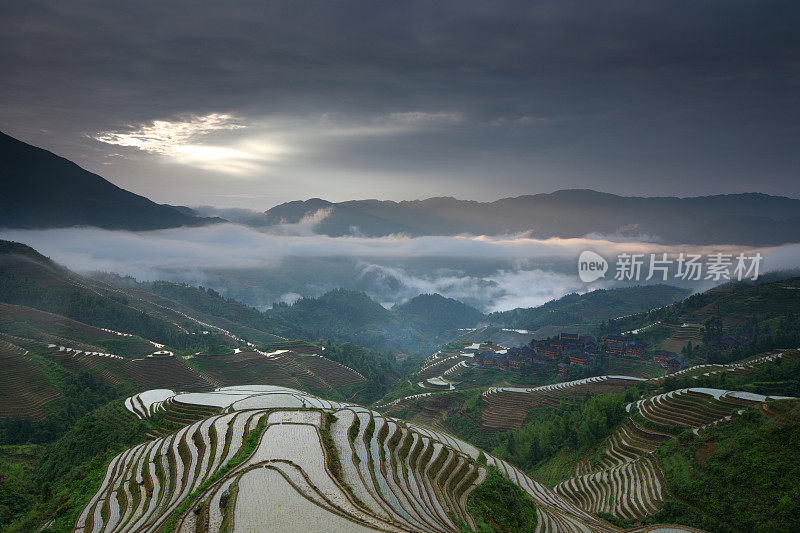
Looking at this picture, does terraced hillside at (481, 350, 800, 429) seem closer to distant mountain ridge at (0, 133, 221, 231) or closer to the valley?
the valley

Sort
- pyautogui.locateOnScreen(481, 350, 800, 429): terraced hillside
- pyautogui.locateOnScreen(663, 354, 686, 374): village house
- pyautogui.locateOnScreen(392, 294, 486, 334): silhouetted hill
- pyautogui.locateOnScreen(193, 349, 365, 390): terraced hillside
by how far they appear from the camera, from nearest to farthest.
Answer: pyautogui.locateOnScreen(481, 350, 800, 429): terraced hillside
pyautogui.locateOnScreen(663, 354, 686, 374): village house
pyautogui.locateOnScreen(193, 349, 365, 390): terraced hillside
pyautogui.locateOnScreen(392, 294, 486, 334): silhouetted hill

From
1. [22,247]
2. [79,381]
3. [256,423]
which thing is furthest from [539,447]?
[22,247]

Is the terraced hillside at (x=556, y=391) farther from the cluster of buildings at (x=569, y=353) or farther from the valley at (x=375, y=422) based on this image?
the cluster of buildings at (x=569, y=353)

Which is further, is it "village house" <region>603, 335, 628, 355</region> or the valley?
"village house" <region>603, 335, 628, 355</region>

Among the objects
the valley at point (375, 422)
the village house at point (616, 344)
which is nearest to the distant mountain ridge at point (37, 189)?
the valley at point (375, 422)

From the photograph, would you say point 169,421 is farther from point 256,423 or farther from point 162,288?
point 162,288

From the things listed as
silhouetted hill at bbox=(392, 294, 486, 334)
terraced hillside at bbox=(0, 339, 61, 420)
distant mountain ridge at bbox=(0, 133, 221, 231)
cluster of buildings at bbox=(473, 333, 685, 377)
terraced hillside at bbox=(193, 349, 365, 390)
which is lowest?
silhouetted hill at bbox=(392, 294, 486, 334)

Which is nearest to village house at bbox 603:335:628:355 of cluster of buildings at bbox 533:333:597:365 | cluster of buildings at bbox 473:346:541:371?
cluster of buildings at bbox 533:333:597:365

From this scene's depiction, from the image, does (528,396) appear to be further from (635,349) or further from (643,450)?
(635,349)

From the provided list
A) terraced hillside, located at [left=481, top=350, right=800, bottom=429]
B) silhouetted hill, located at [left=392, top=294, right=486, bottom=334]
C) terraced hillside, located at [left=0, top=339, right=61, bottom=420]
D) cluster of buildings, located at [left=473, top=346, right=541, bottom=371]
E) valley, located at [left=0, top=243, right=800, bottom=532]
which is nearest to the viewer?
valley, located at [left=0, top=243, right=800, bottom=532]

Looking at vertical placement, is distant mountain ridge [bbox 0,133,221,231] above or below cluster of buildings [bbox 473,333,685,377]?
above
